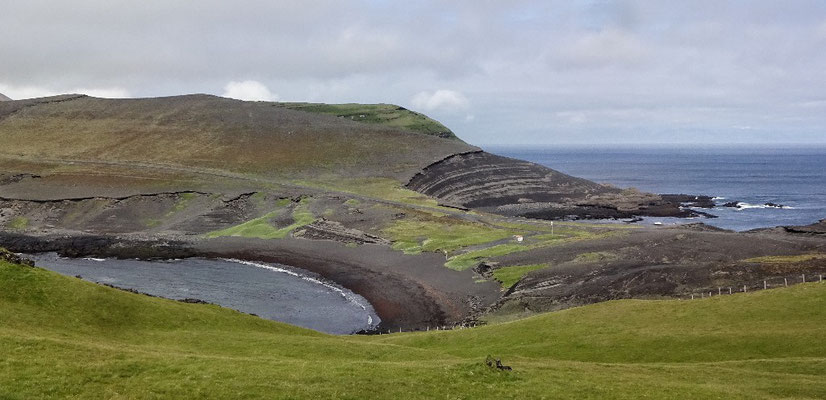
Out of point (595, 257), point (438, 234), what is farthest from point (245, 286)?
point (595, 257)

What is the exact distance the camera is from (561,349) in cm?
4247

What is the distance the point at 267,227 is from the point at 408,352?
97375 mm

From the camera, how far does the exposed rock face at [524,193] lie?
165 meters

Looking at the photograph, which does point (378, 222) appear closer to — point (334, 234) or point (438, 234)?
point (334, 234)

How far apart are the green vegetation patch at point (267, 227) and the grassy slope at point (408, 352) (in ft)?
254

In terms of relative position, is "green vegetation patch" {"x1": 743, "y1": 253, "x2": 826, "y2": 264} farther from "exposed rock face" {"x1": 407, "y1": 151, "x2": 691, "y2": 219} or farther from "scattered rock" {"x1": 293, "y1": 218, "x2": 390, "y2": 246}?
"exposed rock face" {"x1": 407, "y1": 151, "x2": 691, "y2": 219}

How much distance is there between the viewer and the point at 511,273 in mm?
83750

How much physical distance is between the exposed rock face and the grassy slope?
112 m

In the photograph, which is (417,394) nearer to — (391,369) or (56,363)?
(391,369)

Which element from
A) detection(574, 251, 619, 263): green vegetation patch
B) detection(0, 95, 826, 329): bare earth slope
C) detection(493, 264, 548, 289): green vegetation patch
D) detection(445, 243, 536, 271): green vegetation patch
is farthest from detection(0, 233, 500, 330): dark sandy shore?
detection(574, 251, 619, 263): green vegetation patch

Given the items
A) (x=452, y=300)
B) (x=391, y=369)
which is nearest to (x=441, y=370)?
(x=391, y=369)

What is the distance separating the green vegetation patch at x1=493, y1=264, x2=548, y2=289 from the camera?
266 ft

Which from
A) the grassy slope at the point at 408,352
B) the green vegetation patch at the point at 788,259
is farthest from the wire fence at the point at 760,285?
the grassy slope at the point at 408,352

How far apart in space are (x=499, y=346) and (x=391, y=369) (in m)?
16.9
